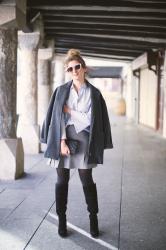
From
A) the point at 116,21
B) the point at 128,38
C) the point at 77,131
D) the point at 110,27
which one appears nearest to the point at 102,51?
the point at 128,38

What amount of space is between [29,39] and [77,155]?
236 inches

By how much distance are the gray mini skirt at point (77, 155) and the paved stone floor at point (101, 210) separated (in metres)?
0.66

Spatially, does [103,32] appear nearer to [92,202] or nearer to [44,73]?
[44,73]

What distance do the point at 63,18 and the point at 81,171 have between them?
20.3 feet

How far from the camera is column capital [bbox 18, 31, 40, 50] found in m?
9.23

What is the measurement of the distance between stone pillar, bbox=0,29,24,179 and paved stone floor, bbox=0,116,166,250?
28 centimetres

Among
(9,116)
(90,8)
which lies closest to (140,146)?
(90,8)

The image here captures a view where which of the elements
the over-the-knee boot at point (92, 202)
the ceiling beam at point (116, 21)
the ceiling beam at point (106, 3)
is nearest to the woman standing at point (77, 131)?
the over-the-knee boot at point (92, 202)

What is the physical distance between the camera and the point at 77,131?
12.6 feet

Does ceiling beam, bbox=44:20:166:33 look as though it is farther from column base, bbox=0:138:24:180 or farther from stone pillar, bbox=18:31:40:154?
column base, bbox=0:138:24:180

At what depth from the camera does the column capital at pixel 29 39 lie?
9.23m

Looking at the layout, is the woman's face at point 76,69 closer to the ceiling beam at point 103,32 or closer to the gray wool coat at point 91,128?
the gray wool coat at point 91,128

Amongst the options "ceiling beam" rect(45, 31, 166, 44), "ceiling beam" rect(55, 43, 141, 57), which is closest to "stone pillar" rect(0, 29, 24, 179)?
"ceiling beam" rect(45, 31, 166, 44)

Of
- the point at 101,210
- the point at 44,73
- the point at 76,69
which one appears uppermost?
the point at 76,69
